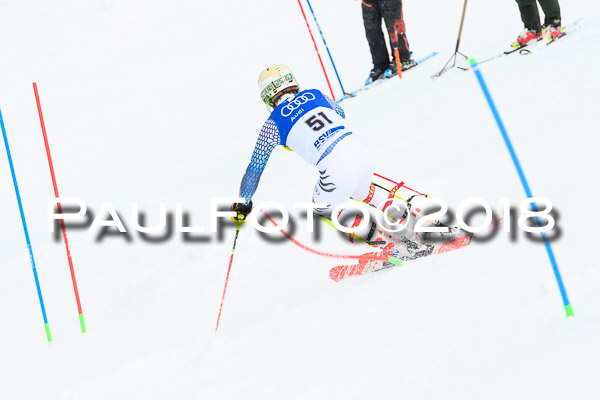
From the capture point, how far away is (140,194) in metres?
9.48

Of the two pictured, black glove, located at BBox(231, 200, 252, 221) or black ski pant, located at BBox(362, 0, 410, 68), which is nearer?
black glove, located at BBox(231, 200, 252, 221)

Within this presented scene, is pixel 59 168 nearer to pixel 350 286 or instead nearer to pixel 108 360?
pixel 108 360

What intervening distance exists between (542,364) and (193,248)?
4.63 metres

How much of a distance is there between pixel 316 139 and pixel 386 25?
16.3ft

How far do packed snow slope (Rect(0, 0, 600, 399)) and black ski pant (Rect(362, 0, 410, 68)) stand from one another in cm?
48

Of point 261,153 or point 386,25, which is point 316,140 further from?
point 386,25

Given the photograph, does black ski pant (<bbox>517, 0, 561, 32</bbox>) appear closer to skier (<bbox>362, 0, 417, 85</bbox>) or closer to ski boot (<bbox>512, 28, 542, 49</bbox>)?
ski boot (<bbox>512, 28, 542, 49</bbox>)

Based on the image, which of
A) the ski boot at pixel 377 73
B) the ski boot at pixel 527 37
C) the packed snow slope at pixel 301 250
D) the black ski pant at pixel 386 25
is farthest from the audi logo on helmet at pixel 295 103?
the ski boot at pixel 377 73

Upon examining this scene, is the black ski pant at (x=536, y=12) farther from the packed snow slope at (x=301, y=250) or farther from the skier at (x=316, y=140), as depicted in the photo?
the skier at (x=316, y=140)

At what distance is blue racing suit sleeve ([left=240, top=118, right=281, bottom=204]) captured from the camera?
449 centimetres

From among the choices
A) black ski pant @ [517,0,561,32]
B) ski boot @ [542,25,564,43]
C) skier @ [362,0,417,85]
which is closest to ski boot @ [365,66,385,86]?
skier @ [362,0,417,85]

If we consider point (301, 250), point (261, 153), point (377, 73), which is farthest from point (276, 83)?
point (377, 73)

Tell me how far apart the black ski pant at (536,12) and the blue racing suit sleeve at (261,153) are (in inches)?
194

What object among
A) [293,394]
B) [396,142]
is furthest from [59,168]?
[293,394]
